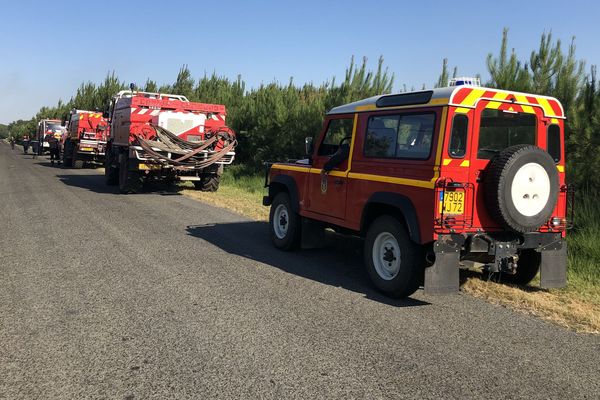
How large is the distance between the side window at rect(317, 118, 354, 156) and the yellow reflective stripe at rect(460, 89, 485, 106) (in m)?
1.77

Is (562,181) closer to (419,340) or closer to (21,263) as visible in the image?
(419,340)

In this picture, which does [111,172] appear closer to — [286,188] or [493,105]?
[286,188]

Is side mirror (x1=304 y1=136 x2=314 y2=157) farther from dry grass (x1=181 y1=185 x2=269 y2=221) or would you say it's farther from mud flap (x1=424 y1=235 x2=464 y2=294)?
dry grass (x1=181 y1=185 x2=269 y2=221)

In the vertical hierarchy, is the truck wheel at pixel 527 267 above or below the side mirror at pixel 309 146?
below

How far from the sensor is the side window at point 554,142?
5805mm

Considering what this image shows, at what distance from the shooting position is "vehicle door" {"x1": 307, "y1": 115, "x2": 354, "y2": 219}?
21.6ft

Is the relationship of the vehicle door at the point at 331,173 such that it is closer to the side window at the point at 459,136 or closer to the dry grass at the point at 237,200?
the side window at the point at 459,136

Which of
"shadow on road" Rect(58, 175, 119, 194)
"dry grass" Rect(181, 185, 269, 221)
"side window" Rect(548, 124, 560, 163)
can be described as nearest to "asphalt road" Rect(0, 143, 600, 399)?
"side window" Rect(548, 124, 560, 163)

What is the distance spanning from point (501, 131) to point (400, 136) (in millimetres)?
1071

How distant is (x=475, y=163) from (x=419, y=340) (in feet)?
6.38

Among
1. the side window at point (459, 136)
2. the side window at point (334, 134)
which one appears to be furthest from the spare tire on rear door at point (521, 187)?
the side window at point (334, 134)

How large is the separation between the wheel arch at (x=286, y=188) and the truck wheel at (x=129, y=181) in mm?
7271

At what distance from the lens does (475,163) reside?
523cm

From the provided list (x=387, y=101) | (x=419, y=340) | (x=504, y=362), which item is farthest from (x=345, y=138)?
(x=504, y=362)
